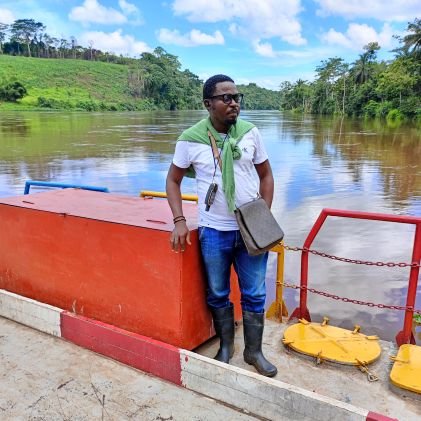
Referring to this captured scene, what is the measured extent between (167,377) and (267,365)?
611 mm

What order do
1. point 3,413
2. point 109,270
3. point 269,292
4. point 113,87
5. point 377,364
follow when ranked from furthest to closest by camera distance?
point 113,87 → point 269,292 → point 109,270 → point 377,364 → point 3,413

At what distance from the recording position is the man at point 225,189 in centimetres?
257

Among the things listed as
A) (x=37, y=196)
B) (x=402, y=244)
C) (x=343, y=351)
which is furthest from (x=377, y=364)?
(x=402, y=244)

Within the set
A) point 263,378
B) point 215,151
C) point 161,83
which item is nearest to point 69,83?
point 161,83

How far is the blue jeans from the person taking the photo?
8.70 ft

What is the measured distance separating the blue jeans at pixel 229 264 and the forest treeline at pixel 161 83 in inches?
1757

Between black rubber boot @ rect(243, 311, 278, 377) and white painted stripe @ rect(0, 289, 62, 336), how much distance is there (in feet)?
4.50

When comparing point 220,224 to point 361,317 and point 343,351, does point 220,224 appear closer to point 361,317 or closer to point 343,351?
point 343,351

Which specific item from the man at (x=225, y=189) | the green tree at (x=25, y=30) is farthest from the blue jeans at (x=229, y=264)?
the green tree at (x=25, y=30)

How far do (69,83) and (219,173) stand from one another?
9472 centimetres

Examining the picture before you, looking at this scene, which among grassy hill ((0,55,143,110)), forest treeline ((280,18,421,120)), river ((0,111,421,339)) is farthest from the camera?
grassy hill ((0,55,143,110))

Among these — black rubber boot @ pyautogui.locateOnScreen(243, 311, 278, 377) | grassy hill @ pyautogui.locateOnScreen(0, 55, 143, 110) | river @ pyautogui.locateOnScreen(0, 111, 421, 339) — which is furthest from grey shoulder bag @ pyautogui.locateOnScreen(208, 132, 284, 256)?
grassy hill @ pyautogui.locateOnScreen(0, 55, 143, 110)

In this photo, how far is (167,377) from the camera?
9.06ft

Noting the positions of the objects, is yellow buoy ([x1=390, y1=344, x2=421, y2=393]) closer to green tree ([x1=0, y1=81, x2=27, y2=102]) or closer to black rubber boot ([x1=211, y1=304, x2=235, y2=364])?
black rubber boot ([x1=211, y1=304, x2=235, y2=364])
